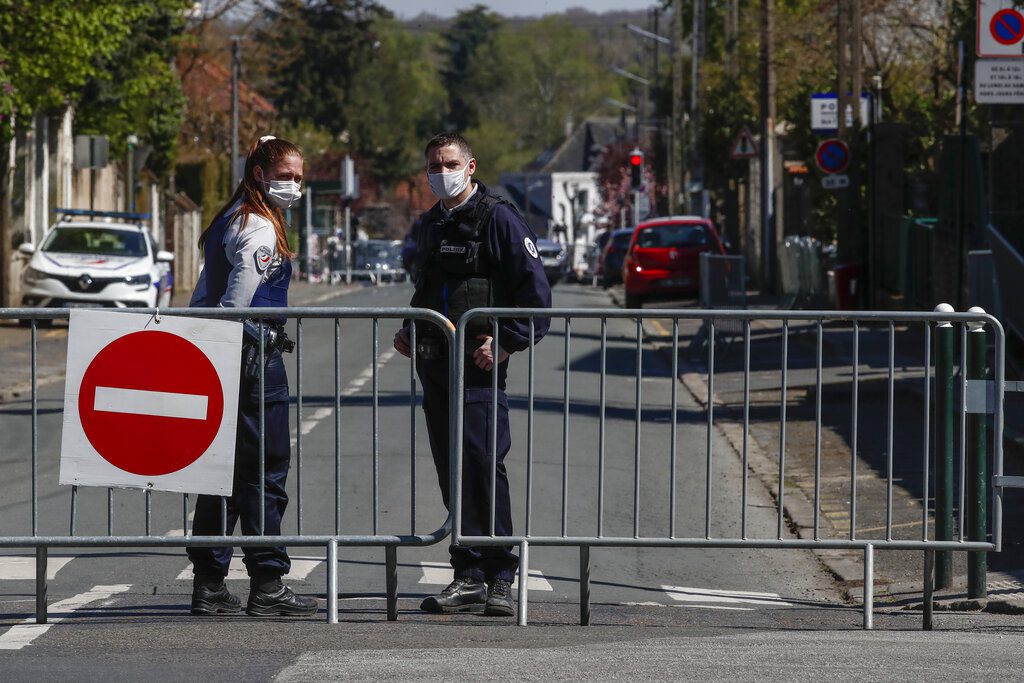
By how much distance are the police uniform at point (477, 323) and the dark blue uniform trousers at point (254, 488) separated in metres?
0.56

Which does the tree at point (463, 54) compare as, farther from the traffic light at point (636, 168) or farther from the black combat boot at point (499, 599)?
the black combat boot at point (499, 599)

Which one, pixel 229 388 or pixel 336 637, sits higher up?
pixel 229 388

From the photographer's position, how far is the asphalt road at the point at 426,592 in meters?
5.61

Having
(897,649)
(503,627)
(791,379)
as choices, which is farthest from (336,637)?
(791,379)

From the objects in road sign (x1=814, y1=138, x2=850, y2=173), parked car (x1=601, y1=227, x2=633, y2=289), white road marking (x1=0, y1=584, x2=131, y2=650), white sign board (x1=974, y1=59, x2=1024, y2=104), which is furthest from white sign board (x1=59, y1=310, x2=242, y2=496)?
parked car (x1=601, y1=227, x2=633, y2=289)

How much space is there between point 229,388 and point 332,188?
5512cm

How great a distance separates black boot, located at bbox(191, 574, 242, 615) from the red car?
22.2 meters

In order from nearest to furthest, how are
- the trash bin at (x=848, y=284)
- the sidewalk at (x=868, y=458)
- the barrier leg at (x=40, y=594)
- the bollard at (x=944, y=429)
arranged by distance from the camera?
the barrier leg at (x=40, y=594) → the bollard at (x=944, y=429) → the sidewalk at (x=868, y=458) → the trash bin at (x=848, y=284)

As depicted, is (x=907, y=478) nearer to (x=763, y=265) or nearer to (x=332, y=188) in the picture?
(x=763, y=265)

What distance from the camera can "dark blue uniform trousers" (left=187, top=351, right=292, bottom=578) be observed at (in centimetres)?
672

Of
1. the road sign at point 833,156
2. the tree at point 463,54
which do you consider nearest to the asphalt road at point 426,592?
the road sign at point 833,156

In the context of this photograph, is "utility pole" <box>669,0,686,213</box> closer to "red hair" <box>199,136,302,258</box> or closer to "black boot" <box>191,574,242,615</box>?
"red hair" <box>199,136,302,258</box>

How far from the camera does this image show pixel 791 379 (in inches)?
394

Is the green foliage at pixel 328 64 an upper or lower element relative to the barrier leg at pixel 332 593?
upper
